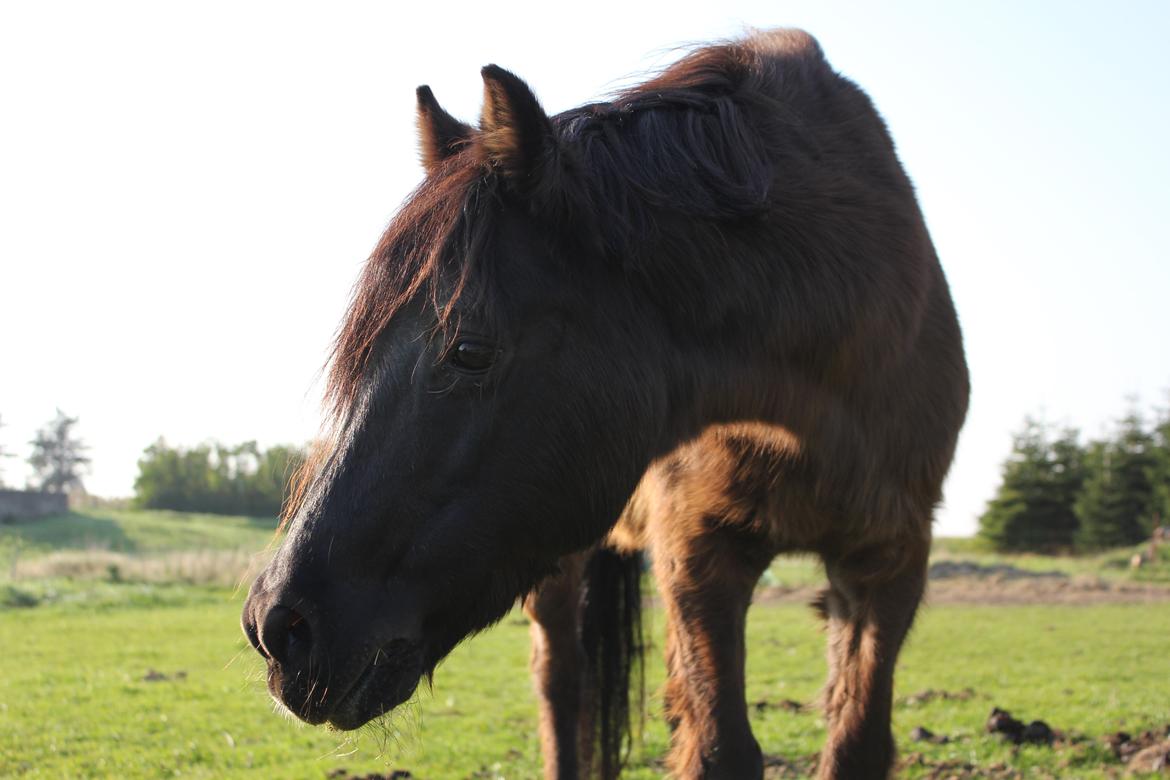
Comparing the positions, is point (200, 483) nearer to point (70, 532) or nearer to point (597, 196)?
point (70, 532)

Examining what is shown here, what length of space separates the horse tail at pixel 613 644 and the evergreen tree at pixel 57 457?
54.6 metres

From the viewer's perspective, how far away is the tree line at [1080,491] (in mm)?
35000

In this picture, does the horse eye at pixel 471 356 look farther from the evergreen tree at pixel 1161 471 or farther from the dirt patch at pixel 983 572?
the evergreen tree at pixel 1161 471

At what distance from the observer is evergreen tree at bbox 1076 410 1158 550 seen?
115 ft

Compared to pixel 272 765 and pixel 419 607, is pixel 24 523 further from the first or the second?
pixel 419 607

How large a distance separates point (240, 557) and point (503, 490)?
82.5 feet

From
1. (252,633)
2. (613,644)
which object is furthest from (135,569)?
(252,633)

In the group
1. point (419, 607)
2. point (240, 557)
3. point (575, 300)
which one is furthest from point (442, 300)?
point (240, 557)

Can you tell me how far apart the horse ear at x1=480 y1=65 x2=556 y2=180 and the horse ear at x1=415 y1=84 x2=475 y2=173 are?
0.35 meters

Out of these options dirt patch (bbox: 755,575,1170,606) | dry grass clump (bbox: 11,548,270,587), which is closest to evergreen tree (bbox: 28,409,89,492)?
dry grass clump (bbox: 11,548,270,587)

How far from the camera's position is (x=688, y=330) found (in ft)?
9.70

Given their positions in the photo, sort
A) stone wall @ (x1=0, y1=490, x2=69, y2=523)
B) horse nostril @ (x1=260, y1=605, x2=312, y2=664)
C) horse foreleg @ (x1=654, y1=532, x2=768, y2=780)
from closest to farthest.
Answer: horse nostril @ (x1=260, y1=605, x2=312, y2=664) → horse foreleg @ (x1=654, y1=532, x2=768, y2=780) → stone wall @ (x1=0, y1=490, x2=69, y2=523)

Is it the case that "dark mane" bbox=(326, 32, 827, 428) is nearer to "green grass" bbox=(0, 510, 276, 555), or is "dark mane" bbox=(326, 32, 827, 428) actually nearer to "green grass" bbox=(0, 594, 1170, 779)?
"green grass" bbox=(0, 594, 1170, 779)

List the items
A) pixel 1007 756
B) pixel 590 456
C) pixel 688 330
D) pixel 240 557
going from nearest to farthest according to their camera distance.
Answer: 1. pixel 590 456
2. pixel 688 330
3. pixel 1007 756
4. pixel 240 557
